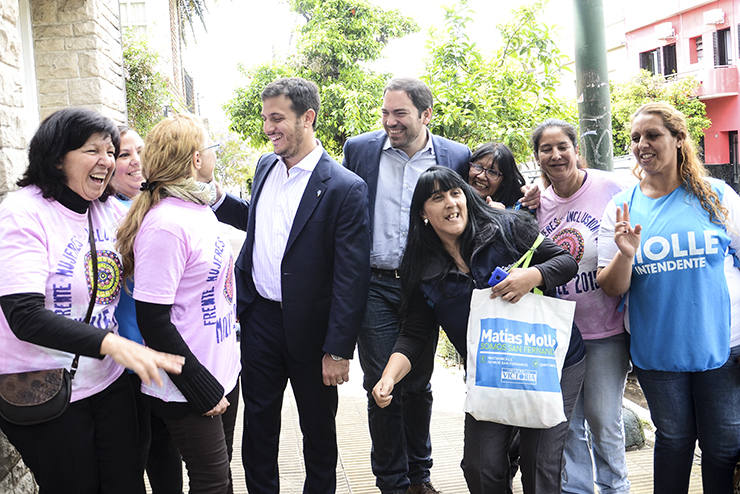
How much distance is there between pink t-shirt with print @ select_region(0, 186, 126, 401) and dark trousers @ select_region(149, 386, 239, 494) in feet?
0.92

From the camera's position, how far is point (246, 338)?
3.56 metres

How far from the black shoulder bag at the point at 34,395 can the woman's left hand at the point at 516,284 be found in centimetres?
169

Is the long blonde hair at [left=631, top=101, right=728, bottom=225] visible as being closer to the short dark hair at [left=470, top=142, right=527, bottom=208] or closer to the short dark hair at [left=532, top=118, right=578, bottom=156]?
the short dark hair at [left=532, top=118, right=578, bottom=156]

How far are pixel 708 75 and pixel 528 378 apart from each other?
2962 cm

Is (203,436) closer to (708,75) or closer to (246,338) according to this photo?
(246,338)

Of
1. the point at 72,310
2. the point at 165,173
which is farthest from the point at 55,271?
the point at 165,173

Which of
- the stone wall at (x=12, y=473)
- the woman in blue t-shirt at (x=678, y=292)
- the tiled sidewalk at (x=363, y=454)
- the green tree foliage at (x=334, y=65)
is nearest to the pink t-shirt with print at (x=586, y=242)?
the woman in blue t-shirt at (x=678, y=292)

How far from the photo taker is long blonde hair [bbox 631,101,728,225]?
3.02m

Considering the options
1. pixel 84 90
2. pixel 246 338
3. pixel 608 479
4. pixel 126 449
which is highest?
pixel 84 90

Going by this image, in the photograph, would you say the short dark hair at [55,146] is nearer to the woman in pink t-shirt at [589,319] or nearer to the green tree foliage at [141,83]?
the woman in pink t-shirt at [589,319]

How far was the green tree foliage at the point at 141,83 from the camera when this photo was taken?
952 cm

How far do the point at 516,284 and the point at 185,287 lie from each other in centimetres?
133

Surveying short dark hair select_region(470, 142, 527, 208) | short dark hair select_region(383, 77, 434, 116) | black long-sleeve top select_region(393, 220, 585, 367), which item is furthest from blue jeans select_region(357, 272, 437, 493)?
short dark hair select_region(383, 77, 434, 116)

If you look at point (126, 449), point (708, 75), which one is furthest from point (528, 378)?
point (708, 75)
